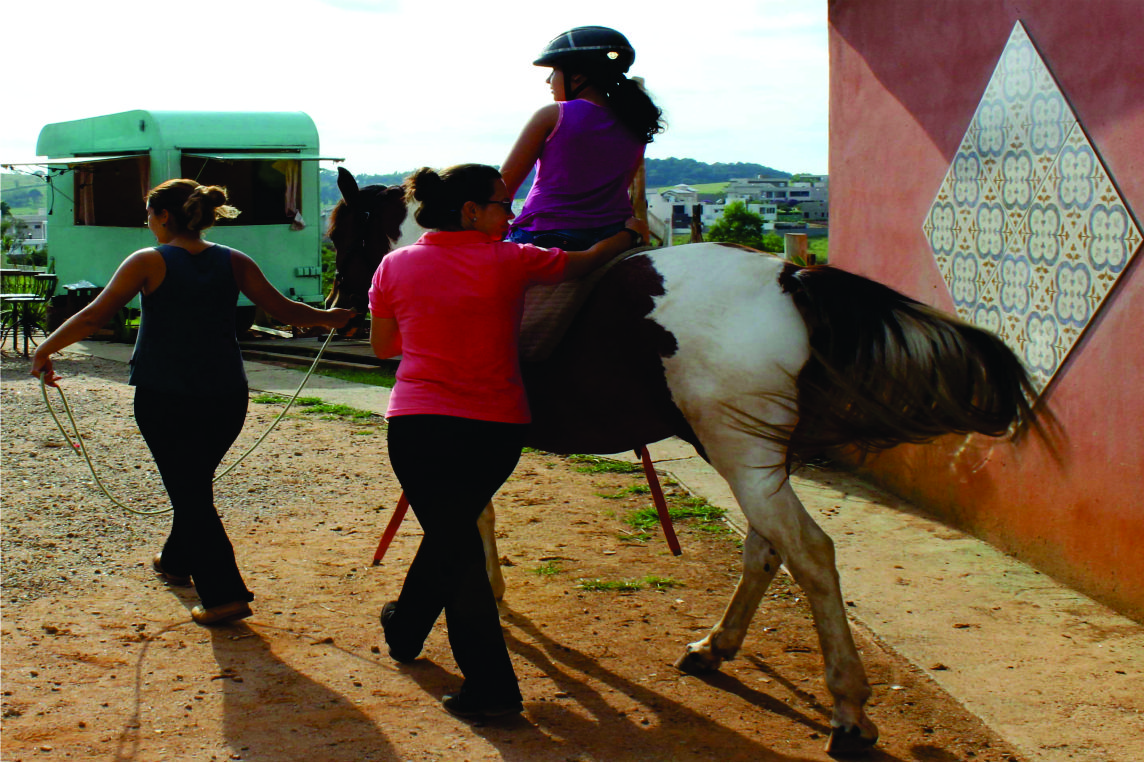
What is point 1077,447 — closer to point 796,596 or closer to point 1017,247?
point 1017,247

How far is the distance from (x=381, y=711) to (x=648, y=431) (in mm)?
1278

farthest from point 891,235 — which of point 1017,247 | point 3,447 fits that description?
point 3,447

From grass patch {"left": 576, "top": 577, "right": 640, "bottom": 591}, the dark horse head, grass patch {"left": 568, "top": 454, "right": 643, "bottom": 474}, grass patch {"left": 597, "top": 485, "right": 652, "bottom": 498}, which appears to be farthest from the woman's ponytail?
grass patch {"left": 568, "top": 454, "right": 643, "bottom": 474}

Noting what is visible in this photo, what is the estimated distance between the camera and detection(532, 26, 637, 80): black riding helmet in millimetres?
3572

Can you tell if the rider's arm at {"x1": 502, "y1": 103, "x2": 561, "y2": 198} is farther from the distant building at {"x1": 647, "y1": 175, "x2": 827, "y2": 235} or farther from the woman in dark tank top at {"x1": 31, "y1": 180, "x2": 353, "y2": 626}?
the distant building at {"x1": 647, "y1": 175, "x2": 827, "y2": 235}

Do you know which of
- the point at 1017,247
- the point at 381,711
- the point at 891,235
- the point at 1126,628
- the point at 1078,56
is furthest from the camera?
the point at 891,235

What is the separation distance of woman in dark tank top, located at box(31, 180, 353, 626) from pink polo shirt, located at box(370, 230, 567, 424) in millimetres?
967

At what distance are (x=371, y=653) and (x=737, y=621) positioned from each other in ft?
4.47

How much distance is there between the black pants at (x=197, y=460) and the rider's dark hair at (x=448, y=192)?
1.41 meters

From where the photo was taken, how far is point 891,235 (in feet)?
19.5

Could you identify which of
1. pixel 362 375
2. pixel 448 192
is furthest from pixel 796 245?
pixel 448 192

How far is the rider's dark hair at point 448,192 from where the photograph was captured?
3.13 metres

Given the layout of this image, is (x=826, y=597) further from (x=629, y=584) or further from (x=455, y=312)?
(x=629, y=584)

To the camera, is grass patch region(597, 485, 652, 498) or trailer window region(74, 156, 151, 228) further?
trailer window region(74, 156, 151, 228)
